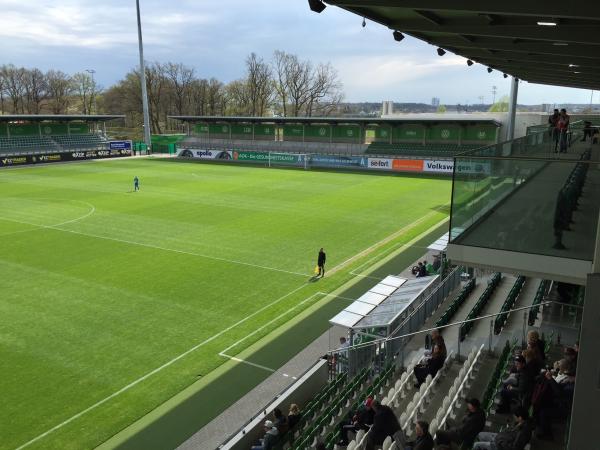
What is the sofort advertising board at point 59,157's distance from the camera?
5253 cm

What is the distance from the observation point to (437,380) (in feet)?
32.9

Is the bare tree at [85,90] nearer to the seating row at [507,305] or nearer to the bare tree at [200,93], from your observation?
the bare tree at [200,93]

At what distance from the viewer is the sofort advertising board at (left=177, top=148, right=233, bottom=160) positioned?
198 ft

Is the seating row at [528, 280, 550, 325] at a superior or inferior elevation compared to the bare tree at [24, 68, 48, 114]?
inferior

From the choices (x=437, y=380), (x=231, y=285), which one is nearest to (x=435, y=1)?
(x=437, y=380)

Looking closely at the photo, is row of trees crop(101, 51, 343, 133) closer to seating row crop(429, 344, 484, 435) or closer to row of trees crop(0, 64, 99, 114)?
row of trees crop(0, 64, 99, 114)

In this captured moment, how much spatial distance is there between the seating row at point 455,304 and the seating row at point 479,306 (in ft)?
1.57

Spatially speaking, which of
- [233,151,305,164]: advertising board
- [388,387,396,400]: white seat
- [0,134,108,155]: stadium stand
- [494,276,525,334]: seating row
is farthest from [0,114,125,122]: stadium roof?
[388,387,396,400]: white seat

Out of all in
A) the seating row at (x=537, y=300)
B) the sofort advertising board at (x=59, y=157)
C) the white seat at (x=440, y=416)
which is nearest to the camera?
the white seat at (x=440, y=416)

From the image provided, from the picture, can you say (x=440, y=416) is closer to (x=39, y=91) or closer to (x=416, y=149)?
(x=416, y=149)

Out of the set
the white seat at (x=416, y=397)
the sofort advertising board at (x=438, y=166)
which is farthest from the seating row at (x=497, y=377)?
the sofort advertising board at (x=438, y=166)

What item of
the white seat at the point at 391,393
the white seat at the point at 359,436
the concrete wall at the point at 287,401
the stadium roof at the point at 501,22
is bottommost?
the concrete wall at the point at 287,401

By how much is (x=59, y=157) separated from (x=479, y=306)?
55141mm

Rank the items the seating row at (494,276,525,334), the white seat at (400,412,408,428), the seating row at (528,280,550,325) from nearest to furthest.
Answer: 1. the white seat at (400,412,408,428)
2. the seating row at (494,276,525,334)
3. the seating row at (528,280,550,325)
